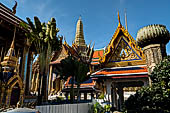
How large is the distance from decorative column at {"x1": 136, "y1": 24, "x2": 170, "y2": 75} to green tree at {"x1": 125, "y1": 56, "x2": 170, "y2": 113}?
0.33 meters

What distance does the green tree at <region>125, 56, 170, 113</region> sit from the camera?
12.4 feet

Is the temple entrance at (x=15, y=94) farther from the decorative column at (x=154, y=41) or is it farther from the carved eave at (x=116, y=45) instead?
the decorative column at (x=154, y=41)

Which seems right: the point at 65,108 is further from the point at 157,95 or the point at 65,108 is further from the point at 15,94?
the point at 15,94

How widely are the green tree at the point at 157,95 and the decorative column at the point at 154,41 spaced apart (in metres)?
0.33

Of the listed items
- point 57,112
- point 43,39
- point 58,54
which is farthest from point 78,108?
point 58,54

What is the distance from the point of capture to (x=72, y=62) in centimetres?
1352

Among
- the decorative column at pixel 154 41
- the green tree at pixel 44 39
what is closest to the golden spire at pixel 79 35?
the green tree at pixel 44 39

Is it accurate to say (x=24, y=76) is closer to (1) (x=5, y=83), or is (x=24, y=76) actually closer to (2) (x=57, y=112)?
(1) (x=5, y=83)

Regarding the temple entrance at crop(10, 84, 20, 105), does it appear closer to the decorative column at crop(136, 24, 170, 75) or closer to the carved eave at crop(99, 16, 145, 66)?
the carved eave at crop(99, 16, 145, 66)

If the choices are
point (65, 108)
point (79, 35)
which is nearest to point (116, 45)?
point (65, 108)

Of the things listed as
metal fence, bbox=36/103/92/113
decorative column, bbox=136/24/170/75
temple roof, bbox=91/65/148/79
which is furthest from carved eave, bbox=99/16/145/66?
decorative column, bbox=136/24/170/75

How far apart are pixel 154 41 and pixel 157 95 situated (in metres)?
1.66

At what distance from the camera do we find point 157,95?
390 centimetres

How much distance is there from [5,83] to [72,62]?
6.05 m
